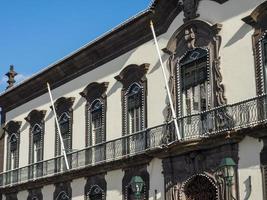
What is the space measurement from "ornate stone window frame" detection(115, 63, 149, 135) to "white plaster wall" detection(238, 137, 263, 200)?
485 centimetres

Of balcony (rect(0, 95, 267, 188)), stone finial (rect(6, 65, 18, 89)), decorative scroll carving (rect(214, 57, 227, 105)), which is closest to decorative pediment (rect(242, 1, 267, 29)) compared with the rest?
decorative scroll carving (rect(214, 57, 227, 105))

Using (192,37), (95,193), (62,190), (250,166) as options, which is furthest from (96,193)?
(250,166)

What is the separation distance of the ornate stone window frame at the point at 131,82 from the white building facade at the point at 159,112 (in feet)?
0.11

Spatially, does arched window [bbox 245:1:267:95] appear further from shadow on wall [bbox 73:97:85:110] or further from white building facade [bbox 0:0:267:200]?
shadow on wall [bbox 73:97:85:110]

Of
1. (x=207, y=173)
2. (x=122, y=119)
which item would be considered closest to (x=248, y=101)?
(x=207, y=173)

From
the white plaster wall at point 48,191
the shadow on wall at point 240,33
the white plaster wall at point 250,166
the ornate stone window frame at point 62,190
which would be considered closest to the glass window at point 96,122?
the ornate stone window frame at point 62,190

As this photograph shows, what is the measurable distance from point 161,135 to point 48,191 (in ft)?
25.8

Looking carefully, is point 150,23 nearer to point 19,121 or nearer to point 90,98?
point 90,98

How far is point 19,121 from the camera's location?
29562 millimetres

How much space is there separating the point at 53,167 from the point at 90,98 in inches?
132

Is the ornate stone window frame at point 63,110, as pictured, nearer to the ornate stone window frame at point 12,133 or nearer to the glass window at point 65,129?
the glass window at point 65,129

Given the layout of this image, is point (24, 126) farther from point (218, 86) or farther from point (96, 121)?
point (218, 86)

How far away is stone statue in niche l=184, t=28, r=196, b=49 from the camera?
19.6 metres

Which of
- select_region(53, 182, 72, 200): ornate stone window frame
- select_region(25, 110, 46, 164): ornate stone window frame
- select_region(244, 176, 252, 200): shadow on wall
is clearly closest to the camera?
select_region(244, 176, 252, 200): shadow on wall
